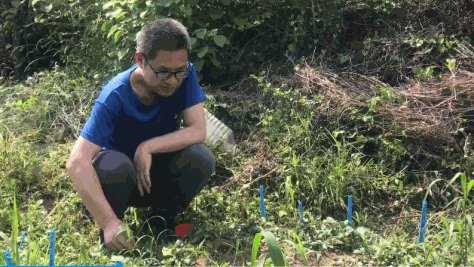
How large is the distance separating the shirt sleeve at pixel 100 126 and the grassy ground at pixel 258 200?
0.44 m

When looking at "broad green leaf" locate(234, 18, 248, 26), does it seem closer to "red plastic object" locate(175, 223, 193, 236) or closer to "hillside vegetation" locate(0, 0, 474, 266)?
"hillside vegetation" locate(0, 0, 474, 266)

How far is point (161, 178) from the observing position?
3.04m

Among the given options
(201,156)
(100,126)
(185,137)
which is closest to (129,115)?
(100,126)

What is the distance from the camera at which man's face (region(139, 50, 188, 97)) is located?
2.63 metres

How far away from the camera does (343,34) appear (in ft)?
15.5

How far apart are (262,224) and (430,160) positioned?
1093 millimetres

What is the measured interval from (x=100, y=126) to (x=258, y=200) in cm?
105

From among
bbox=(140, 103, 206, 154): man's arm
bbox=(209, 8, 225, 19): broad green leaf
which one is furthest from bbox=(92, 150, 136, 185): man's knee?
bbox=(209, 8, 225, 19): broad green leaf

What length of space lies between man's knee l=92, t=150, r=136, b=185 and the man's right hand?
0.21m

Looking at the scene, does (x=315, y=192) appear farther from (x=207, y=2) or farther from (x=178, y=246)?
(x=207, y=2)

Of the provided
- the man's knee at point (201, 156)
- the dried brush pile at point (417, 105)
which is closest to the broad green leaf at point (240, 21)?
the dried brush pile at point (417, 105)

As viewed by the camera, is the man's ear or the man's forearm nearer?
the man's ear

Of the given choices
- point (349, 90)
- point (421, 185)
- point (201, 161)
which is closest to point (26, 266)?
point (201, 161)

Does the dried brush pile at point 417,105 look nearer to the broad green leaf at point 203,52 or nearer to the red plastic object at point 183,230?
the broad green leaf at point 203,52
